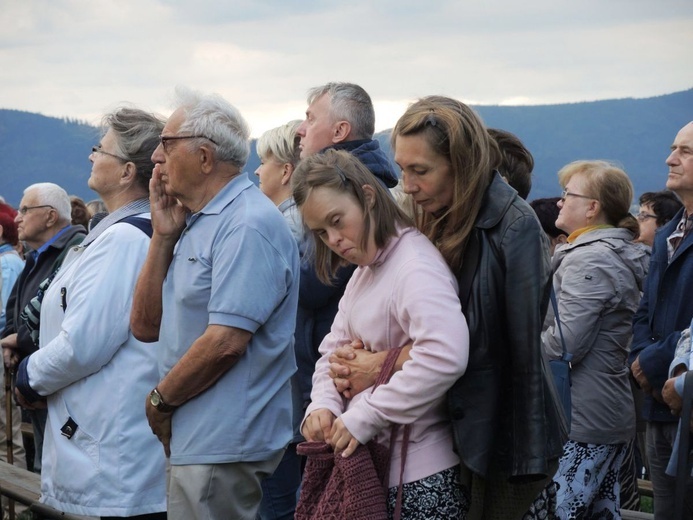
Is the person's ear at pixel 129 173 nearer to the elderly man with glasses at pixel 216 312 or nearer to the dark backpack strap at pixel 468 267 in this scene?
the elderly man with glasses at pixel 216 312

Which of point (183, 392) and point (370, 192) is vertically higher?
point (370, 192)

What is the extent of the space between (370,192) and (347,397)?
0.58 m

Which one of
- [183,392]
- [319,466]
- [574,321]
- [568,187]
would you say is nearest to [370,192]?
[319,466]

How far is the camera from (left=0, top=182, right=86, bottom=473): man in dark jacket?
5367 millimetres

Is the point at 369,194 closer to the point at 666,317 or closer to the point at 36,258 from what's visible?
the point at 666,317

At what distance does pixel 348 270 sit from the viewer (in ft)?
13.8

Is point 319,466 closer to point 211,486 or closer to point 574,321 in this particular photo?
point 211,486

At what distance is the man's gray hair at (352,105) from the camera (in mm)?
4496

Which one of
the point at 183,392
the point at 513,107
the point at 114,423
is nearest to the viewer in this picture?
the point at 183,392

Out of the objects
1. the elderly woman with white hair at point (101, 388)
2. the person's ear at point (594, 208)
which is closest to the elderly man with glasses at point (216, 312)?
the elderly woman with white hair at point (101, 388)

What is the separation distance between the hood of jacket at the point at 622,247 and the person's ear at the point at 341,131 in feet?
4.66

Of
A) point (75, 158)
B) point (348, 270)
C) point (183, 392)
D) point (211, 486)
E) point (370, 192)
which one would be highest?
point (75, 158)

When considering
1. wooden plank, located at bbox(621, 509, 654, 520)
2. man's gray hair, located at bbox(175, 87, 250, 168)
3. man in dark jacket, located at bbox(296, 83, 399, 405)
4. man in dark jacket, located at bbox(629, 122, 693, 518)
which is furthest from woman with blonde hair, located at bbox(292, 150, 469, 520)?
wooden plank, located at bbox(621, 509, 654, 520)

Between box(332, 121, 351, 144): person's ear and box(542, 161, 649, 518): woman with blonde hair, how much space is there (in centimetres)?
135
